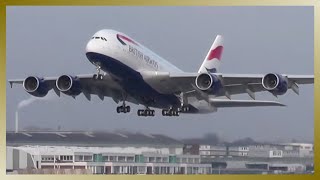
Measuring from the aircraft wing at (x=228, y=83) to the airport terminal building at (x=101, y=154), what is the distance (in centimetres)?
304

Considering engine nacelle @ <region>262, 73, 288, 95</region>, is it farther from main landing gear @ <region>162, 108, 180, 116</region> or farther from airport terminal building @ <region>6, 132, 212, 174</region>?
airport terminal building @ <region>6, 132, 212, 174</region>

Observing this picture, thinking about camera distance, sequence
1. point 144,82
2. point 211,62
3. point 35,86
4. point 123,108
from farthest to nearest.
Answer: point 211,62 < point 144,82 < point 35,86 < point 123,108

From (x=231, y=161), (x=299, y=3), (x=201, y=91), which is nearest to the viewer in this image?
(x=299, y=3)

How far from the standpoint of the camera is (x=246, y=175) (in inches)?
723

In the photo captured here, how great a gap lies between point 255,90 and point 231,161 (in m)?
3.89

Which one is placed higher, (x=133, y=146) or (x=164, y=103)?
(x=164, y=103)

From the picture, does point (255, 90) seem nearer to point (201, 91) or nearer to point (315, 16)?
point (201, 91)

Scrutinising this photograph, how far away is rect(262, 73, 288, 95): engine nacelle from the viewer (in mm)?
21281

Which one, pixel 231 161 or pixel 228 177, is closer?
pixel 228 177

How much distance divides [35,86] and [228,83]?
14.7 feet

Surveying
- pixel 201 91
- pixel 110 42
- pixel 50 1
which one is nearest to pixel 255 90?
pixel 201 91

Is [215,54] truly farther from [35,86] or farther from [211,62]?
[35,86]

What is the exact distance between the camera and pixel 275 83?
21.5 metres

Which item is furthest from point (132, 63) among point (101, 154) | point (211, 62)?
point (101, 154)
